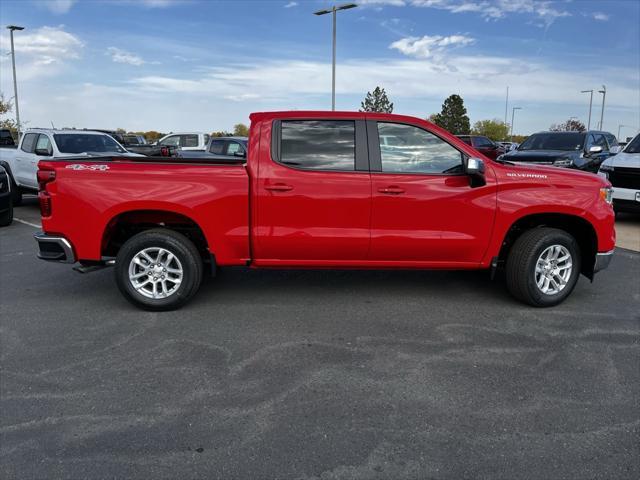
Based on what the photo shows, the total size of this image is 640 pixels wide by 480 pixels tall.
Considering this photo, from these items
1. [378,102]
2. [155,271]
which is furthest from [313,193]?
[378,102]

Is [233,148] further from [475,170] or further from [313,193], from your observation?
[475,170]

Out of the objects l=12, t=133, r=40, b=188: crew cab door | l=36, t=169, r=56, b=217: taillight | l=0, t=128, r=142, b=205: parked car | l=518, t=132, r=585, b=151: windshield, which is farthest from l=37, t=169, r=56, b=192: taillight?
l=518, t=132, r=585, b=151: windshield

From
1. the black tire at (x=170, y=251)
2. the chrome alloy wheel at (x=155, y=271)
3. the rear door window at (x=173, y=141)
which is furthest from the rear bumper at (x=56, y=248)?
the rear door window at (x=173, y=141)

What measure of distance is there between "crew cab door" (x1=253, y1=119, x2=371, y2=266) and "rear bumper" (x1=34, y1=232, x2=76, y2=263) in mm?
1679

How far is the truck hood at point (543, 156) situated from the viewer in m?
12.3

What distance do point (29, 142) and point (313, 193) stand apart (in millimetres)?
10499

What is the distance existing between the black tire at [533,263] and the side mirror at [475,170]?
74cm

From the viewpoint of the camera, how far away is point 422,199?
496 cm

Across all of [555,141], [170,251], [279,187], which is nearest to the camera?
[279,187]

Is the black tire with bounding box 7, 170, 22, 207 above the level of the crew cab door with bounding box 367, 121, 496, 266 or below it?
below

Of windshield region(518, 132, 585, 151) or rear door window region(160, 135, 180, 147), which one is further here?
rear door window region(160, 135, 180, 147)

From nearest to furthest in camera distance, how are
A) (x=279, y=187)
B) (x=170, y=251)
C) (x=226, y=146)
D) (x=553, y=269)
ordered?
(x=279, y=187) < (x=170, y=251) < (x=553, y=269) < (x=226, y=146)

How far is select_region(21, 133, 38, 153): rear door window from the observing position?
1255 centimetres

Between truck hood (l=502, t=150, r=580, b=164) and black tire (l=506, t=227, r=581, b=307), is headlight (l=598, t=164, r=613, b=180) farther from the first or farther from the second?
black tire (l=506, t=227, r=581, b=307)
